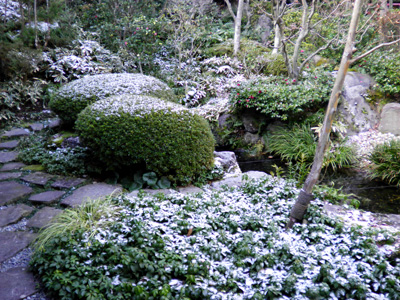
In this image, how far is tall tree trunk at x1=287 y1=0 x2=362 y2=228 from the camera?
234cm

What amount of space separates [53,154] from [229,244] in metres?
3.10

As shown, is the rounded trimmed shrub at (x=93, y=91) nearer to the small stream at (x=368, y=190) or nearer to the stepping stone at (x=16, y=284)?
the small stream at (x=368, y=190)

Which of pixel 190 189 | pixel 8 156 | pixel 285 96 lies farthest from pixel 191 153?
pixel 285 96

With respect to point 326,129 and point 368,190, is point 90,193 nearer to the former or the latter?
point 326,129

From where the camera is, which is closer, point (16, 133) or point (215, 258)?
point (215, 258)

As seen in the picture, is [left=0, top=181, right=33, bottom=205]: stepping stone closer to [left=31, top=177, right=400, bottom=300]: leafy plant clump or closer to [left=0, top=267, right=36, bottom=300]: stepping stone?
[left=31, top=177, right=400, bottom=300]: leafy plant clump

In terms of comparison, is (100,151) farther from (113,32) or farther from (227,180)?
(113,32)

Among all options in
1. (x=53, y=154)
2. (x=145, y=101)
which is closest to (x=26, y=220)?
(x=53, y=154)

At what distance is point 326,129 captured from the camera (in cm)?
246

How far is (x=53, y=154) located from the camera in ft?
14.0

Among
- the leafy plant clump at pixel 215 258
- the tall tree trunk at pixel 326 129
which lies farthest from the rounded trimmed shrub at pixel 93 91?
the tall tree trunk at pixel 326 129

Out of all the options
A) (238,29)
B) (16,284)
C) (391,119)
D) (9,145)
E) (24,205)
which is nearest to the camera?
(16,284)

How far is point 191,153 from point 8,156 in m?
2.78

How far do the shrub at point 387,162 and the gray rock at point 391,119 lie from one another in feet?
4.21
